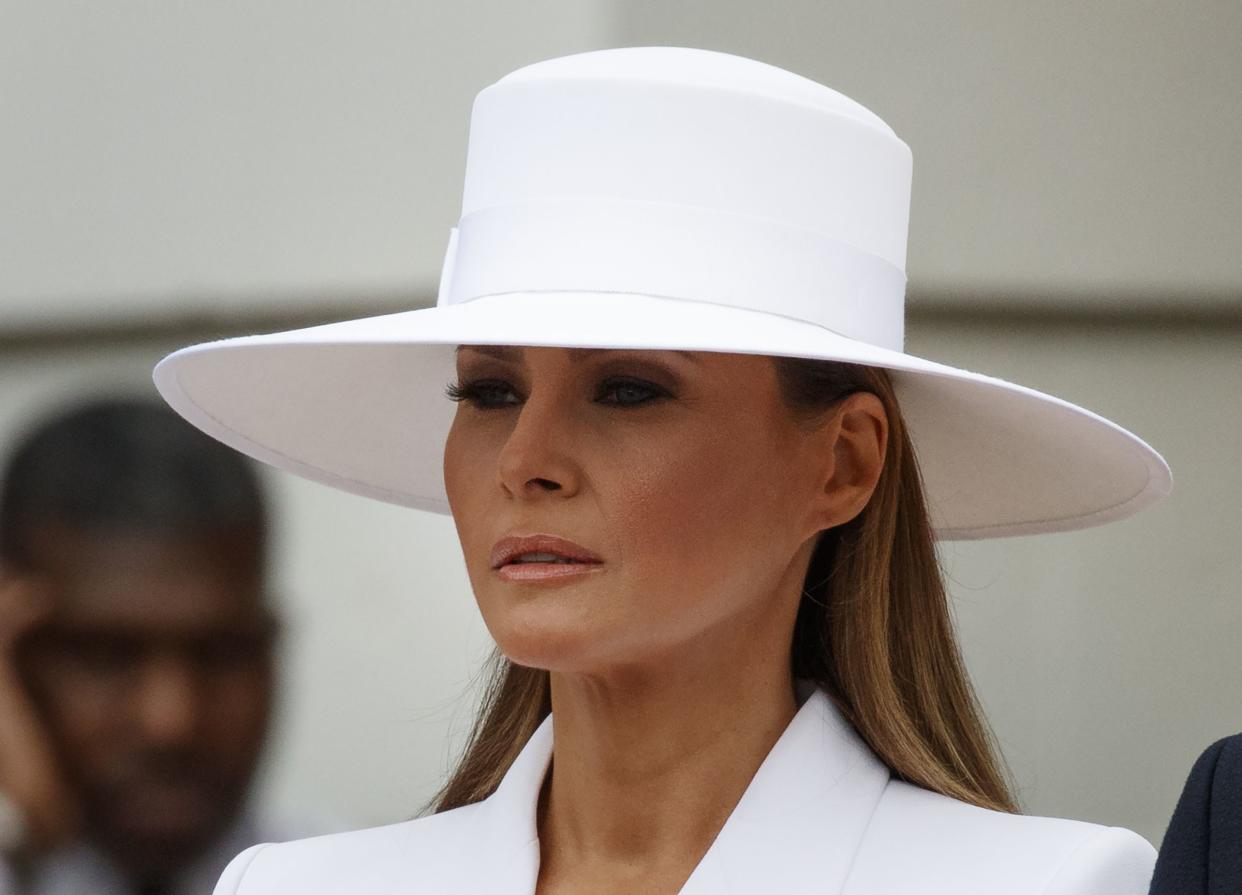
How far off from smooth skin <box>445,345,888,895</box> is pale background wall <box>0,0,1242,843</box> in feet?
4.52

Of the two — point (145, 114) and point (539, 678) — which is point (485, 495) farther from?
point (145, 114)

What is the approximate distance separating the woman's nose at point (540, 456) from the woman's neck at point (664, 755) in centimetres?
26

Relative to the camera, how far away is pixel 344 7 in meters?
4.26

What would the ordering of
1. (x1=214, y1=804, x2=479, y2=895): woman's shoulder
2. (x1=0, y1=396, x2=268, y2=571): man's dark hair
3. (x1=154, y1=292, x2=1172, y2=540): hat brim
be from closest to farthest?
(x1=154, y1=292, x2=1172, y2=540): hat brim < (x1=214, y1=804, x2=479, y2=895): woman's shoulder < (x1=0, y1=396, x2=268, y2=571): man's dark hair

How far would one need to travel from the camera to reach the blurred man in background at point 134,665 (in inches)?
167

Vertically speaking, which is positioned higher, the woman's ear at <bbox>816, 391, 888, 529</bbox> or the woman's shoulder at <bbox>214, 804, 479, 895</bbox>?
the woman's ear at <bbox>816, 391, 888, 529</bbox>

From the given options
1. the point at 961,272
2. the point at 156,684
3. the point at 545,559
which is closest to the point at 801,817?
the point at 545,559

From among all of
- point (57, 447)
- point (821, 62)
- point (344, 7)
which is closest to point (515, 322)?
point (821, 62)

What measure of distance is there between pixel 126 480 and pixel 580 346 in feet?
8.16

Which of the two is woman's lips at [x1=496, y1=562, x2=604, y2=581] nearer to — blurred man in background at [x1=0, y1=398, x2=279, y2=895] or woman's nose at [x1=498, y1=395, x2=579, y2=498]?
woman's nose at [x1=498, y1=395, x2=579, y2=498]

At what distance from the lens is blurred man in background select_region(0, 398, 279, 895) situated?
4242 mm

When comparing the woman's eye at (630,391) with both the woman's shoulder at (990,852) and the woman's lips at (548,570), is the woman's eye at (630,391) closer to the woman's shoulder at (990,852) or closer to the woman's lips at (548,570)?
the woman's lips at (548,570)

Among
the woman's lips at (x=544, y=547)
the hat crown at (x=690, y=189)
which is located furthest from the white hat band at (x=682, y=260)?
the woman's lips at (x=544, y=547)

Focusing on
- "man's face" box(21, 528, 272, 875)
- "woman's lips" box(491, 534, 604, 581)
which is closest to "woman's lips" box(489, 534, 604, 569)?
"woman's lips" box(491, 534, 604, 581)
